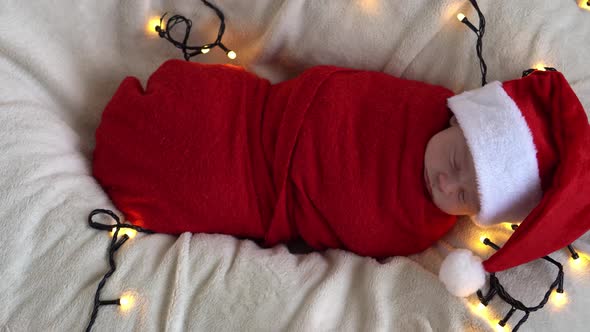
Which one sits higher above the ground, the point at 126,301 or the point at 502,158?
the point at 502,158

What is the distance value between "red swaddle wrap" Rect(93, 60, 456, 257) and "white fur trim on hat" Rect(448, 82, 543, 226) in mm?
102

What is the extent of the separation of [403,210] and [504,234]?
0.18 meters

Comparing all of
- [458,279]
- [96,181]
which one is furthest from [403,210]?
[96,181]

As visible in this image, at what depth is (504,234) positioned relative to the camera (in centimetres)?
95

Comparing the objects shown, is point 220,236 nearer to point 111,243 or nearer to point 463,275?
point 111,243

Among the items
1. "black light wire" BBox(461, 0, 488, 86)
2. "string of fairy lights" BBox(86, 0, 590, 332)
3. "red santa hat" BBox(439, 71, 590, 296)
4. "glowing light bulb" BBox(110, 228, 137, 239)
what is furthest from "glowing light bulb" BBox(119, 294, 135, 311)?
"black light wire" BBox(461, 0, 488, 86)

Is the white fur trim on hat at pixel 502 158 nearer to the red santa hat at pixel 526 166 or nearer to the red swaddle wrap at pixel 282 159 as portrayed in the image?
the red santa hat at pixel 526 166

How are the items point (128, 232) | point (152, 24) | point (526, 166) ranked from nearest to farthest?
point (526, 166) < point (128, 232) < point (152, 24)

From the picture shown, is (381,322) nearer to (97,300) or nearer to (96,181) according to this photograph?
(97,300)

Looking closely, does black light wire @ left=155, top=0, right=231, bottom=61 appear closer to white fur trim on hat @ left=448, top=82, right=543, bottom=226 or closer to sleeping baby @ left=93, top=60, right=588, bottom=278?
sleeping baby @ left=93, top=60, right=588, bottom=278

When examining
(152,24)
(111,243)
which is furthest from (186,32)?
(111,243)

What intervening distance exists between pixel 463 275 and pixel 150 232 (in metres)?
0.55

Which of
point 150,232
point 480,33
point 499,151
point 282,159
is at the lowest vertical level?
point 150,232

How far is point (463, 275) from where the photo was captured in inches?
32.9
